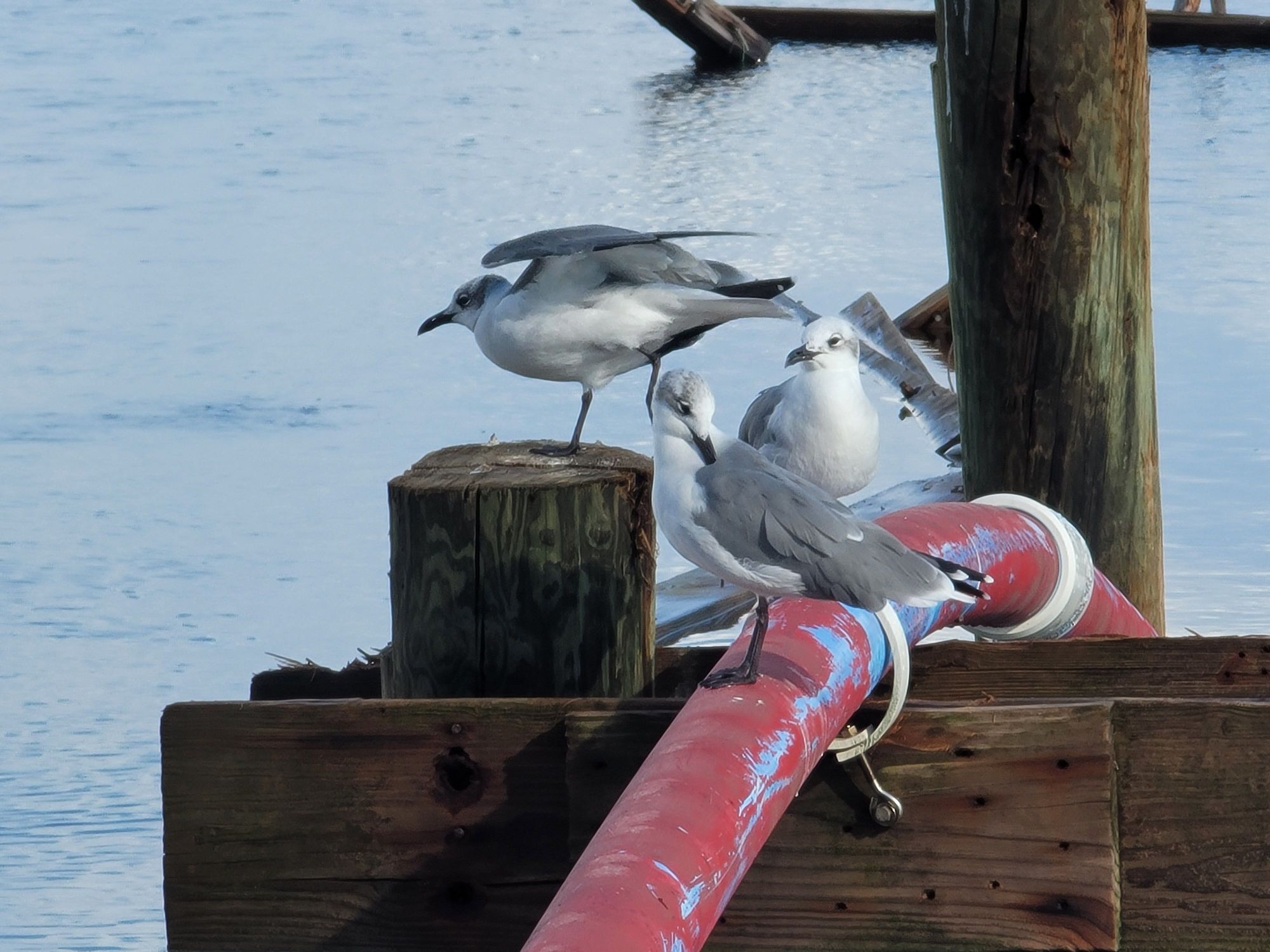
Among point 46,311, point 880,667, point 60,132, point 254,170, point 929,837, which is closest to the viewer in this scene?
point 929,837

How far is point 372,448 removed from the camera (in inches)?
282

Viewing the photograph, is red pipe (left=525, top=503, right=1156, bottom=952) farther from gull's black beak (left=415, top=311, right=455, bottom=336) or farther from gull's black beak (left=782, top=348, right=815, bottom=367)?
gull's black beak (left=782, top=348, right=815, bottom=367)

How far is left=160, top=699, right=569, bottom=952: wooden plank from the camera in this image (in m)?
2.85

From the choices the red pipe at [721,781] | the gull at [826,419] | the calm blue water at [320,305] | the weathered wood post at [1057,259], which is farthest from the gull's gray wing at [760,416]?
the red pipe at [721,781]

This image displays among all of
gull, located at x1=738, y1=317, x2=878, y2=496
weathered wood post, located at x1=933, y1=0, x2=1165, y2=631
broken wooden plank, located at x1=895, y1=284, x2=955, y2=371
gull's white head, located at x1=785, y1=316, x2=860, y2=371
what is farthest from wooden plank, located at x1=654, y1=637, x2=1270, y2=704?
broken wooden plank, located at x1=895, y1=284, x2=955, y2=371

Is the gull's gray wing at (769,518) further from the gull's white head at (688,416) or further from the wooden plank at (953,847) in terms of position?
the wooden plank at (953,847)

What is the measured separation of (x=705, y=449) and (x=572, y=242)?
0.87 metres

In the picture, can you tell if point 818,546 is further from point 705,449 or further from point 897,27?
point 897,27

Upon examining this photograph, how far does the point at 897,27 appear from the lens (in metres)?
18.0

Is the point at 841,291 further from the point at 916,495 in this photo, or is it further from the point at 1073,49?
the point at 1073,49

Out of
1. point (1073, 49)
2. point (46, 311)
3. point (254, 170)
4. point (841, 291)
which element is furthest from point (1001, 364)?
point (254, 170)

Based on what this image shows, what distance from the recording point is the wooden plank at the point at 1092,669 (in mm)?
3189

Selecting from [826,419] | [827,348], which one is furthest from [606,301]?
[827,348]

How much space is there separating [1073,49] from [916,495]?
7.24 ft
